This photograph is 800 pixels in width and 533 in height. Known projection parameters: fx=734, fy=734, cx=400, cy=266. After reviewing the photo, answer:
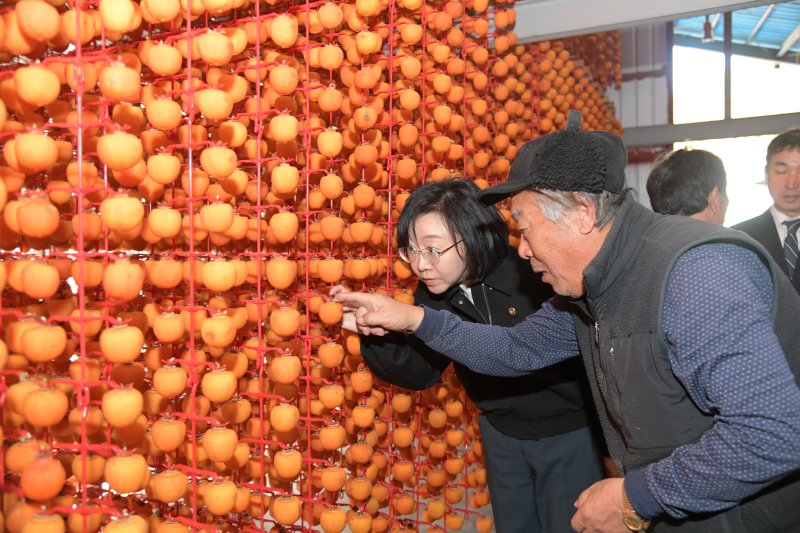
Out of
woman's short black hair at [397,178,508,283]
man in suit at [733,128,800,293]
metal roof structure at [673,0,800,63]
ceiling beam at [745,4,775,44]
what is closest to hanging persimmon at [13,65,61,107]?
woman's short black hair at [397,178,508,283]

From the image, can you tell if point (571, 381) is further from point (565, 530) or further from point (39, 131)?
point (39, 131)

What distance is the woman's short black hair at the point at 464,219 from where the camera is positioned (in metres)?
2.13

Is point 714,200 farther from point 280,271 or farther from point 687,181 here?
point 280,271

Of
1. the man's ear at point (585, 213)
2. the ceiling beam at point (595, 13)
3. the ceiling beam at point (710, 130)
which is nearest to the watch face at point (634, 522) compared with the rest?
the man's ear at point (585, 213)

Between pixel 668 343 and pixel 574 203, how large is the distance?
0.32 metres

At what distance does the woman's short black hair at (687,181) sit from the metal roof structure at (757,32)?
22.3ft

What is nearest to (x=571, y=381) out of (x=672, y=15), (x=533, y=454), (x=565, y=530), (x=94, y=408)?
(x=533, y=454)

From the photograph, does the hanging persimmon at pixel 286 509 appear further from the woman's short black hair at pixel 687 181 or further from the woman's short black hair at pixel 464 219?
the woman's short black hair at pixel 687 181

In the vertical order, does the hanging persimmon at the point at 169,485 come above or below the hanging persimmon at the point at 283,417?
below

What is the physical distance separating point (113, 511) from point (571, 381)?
141 cm

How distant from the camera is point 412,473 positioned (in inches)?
102

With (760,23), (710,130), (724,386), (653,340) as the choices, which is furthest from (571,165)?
(760,23)

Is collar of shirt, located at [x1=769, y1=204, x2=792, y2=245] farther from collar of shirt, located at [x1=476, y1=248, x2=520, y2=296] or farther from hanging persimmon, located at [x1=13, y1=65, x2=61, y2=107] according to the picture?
hanging persimmon, located at [x1=13, y1=65, x2=61, y2=107]

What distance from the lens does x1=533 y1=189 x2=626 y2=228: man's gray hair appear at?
1.45m
